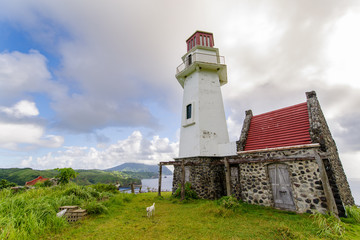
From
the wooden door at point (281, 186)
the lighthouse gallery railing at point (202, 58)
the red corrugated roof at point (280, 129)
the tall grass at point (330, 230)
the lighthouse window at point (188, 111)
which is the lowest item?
the tall grass at point (330, 230)

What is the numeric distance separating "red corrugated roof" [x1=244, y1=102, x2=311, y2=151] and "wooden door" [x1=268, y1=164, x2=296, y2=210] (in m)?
1.50

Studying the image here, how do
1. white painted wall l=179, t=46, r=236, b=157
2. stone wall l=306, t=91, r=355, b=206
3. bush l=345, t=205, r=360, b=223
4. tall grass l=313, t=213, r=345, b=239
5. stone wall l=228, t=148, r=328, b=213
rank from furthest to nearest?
white painted wall l=179, t=46, r=236, b=157 < stone wall l=228, t=148, r=328, b=213 < stone wall l=306, t=91, r=355, b=206 < bush l=345, t=205, r=360, b=223 < tall grass l=313, t=213, r=345, b=239

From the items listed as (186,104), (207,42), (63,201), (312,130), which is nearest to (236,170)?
(312,130)

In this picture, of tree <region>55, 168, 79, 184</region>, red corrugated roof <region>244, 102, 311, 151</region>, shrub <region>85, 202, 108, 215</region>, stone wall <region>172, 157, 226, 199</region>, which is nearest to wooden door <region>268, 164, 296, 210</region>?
red corrugated roof <region>244, 102, 311, 151</region>

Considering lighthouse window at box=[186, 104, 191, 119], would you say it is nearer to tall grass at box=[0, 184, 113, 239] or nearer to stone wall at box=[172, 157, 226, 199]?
stone wall at box=[172, 157, 226, 199]

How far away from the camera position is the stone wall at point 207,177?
12039 millimetres

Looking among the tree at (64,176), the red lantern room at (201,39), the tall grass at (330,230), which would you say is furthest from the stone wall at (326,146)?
the tree at (64,176)

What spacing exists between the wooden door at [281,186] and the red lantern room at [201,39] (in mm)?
13958

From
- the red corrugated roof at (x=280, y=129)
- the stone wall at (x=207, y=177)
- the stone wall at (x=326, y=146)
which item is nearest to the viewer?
the stone wall at (x=326, y=146)

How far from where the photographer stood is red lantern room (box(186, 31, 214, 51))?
1686cm

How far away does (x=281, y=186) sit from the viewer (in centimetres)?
891

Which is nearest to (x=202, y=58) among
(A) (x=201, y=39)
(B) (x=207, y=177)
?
(A) (x=201, y=39)

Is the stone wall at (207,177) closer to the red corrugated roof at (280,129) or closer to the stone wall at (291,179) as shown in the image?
the stone wall at (291,179)

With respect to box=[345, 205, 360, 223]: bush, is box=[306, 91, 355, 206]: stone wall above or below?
above
